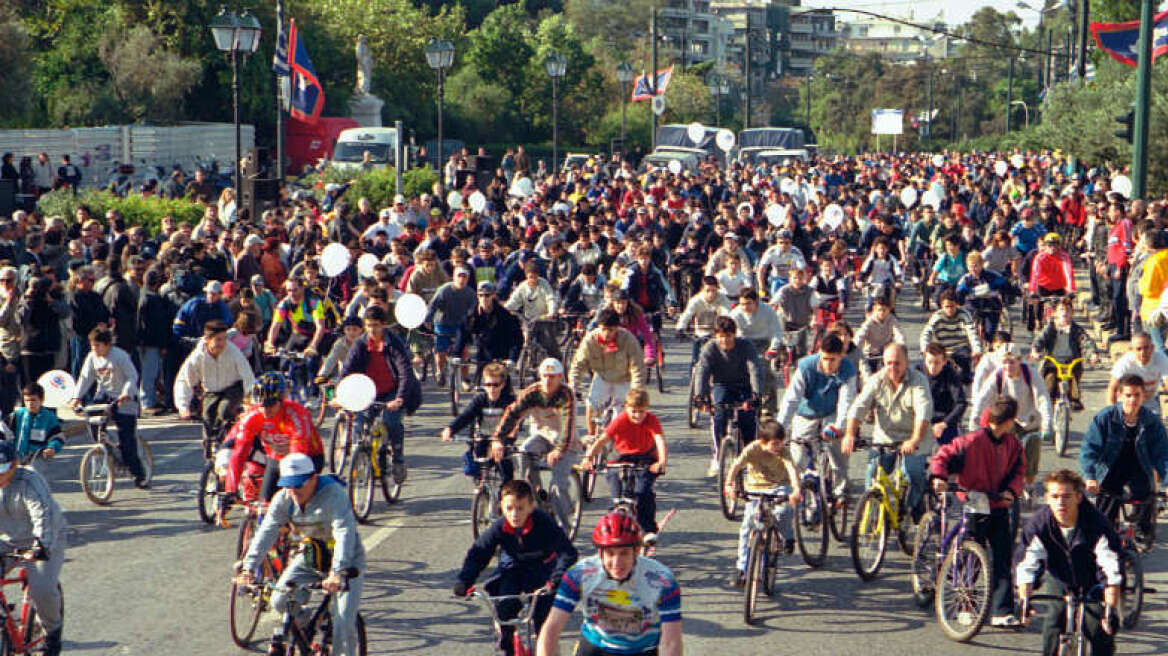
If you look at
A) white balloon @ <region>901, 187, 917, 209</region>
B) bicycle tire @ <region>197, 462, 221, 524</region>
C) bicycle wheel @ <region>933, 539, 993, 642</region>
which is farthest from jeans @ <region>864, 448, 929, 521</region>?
white balloon @ <region>901, 187, 917, 209</region>

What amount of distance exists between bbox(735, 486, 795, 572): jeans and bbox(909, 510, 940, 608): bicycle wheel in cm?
85

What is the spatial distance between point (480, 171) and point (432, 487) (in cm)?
2336

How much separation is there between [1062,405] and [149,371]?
9.65 metres

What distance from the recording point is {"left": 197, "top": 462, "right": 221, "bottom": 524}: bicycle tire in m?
12.9

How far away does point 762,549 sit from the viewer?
10.6m

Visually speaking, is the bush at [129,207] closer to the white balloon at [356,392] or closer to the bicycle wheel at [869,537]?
the white balloon at [356,392]

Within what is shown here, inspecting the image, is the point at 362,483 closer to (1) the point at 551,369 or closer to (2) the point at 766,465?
(1) the point at 551,369

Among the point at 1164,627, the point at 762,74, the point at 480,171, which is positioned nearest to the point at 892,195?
the point at 480,171

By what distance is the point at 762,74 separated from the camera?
617 ft

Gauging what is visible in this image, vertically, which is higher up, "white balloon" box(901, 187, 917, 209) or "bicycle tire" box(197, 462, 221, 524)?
"white balloon" box(901, 187, 917, 209)

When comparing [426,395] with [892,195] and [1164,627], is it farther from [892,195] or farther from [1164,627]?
[892,195]

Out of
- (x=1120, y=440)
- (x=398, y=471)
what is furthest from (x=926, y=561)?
(x=398, y=471)

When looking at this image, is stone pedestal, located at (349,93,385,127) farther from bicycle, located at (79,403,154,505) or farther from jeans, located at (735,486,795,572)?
jeans, located at (735,486,795,572)

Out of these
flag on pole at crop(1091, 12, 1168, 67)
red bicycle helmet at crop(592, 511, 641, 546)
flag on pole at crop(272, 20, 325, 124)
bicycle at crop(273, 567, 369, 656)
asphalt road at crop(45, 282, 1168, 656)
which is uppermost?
flag on pole at crop(1091, 12, 1168, 67)
